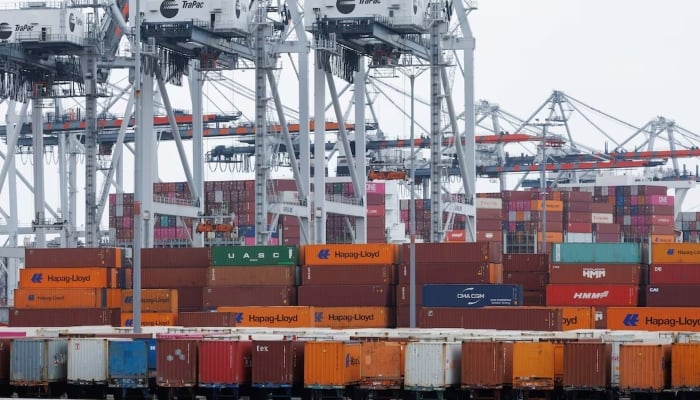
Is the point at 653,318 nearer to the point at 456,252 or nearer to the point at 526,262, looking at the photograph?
the point at 526,262

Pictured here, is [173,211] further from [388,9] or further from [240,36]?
[388,9]

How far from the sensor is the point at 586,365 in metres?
39.2

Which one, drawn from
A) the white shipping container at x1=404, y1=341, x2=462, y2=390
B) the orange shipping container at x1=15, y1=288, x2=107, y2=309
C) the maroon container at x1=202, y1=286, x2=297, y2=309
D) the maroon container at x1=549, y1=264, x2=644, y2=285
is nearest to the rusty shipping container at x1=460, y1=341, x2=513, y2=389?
the white shipping container at x1=404, y1=341, x2=462, y2=390

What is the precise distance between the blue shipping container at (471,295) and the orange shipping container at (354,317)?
1.90 m

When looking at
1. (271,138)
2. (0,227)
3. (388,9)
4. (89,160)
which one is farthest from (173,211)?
(0,227)

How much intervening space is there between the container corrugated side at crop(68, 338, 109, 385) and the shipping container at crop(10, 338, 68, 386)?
22.6 inches

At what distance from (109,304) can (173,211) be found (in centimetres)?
1460

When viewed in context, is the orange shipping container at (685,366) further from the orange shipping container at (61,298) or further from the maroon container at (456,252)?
the orange shipping container at (61,298)

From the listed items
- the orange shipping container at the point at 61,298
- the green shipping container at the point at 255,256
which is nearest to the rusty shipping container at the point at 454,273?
the green shipping container at the point at 255,256

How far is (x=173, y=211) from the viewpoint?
7819cm

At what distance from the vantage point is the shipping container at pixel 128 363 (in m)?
41.6

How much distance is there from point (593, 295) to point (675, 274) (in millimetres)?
3187

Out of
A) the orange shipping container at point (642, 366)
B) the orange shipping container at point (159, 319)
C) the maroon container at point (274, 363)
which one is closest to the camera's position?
the orange shipping container at point (642, 366)

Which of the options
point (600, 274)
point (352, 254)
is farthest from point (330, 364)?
point (352, 254)
